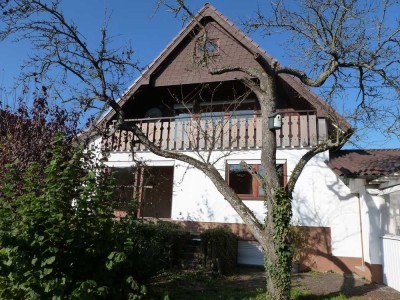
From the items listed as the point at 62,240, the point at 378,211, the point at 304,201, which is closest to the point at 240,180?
the point at 304,201

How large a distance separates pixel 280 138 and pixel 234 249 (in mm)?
4078

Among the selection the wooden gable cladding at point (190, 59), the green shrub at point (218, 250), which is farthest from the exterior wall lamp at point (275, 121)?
the wooden gable cladding at point (190, 59)

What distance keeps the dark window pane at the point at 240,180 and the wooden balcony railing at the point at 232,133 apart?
2.60 ft

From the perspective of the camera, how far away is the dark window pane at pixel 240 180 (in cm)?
1239

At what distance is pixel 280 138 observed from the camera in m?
12.1

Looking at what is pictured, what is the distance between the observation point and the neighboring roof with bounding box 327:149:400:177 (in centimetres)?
965

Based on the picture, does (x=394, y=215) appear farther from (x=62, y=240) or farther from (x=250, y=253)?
(x=62, y=240)

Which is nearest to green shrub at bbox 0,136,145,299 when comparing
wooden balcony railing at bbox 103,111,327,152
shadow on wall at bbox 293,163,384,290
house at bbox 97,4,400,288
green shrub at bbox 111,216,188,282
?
green shrub at bbox 111,216,188,282

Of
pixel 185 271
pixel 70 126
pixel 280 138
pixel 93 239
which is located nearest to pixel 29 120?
pixel 70 126

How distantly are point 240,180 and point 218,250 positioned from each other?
3.28 metres

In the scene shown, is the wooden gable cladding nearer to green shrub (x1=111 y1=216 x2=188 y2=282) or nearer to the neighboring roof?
the neighboring roof

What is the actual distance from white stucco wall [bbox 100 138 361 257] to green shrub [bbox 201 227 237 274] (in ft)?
5.22

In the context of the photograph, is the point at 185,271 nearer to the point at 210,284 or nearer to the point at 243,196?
the point at 210,284

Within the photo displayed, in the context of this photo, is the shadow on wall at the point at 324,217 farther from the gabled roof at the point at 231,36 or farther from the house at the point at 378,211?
the gabled roof at the point at 231,36
